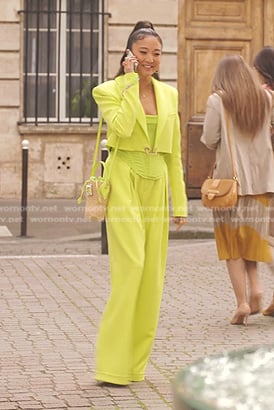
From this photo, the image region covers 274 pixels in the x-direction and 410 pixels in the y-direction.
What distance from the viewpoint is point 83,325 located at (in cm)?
773

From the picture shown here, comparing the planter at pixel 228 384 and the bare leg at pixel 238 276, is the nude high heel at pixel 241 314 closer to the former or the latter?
the bare leg at pixel 238 276

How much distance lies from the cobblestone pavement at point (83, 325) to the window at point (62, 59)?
5.84 m

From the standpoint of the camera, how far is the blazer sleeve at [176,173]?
20.7ft

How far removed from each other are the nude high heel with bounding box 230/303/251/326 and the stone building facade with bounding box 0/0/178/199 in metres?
9.94

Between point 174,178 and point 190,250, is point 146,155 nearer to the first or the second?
point 174,178

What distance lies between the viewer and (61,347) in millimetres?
6906

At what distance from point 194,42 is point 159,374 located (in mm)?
12465

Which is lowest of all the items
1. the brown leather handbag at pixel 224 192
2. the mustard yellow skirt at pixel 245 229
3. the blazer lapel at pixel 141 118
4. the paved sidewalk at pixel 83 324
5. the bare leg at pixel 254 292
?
the paved sidewalk at pixel 83 324

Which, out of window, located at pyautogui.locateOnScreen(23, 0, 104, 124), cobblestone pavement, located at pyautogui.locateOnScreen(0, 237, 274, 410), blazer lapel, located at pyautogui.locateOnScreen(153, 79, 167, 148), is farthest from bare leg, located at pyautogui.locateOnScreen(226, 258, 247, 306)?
window, located at pyautogui.locateOnScreen(23, 0, 104, 124)

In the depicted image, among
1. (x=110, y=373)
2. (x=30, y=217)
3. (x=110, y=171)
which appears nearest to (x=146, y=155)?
(x=110, y=171)

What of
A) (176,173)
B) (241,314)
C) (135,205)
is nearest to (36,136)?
(241,314)

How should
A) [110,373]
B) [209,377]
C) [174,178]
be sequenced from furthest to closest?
[174,178]
[110,373]
[209,377]

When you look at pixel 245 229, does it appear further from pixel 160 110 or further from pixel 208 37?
pixel 208 37

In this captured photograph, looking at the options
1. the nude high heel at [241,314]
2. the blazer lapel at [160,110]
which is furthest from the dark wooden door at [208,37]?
the blazer lapel at [160,110]
